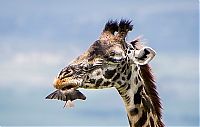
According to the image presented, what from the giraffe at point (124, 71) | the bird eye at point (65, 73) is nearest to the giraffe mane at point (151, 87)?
the giraffe at point (124, 71)

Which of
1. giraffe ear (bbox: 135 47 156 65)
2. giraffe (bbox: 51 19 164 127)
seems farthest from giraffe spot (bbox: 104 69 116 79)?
giraffe ear (bbox: 135 47 156 65)

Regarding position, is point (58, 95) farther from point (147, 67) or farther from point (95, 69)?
point (147, 67)

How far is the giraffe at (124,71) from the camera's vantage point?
321 inches

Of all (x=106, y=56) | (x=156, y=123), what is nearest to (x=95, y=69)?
(x=106, y=56)

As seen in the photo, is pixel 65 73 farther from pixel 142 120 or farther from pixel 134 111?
pixel 142 120

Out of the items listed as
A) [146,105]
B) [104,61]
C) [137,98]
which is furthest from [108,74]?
[146,105]

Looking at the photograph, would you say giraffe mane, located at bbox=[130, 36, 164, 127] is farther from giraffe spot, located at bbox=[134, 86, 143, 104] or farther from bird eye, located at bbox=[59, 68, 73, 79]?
bird eye, located at bbox=[59, 68, 73, 79]

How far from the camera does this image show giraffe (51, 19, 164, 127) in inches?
321

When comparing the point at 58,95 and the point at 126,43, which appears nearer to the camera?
the point at 58,95

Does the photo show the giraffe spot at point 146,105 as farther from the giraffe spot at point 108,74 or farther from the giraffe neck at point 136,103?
the giraffe spot at point 108,74

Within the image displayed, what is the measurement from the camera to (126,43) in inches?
333

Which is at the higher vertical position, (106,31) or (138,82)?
(106,31)

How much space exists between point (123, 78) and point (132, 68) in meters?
0.15

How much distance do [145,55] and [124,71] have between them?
0.27m
